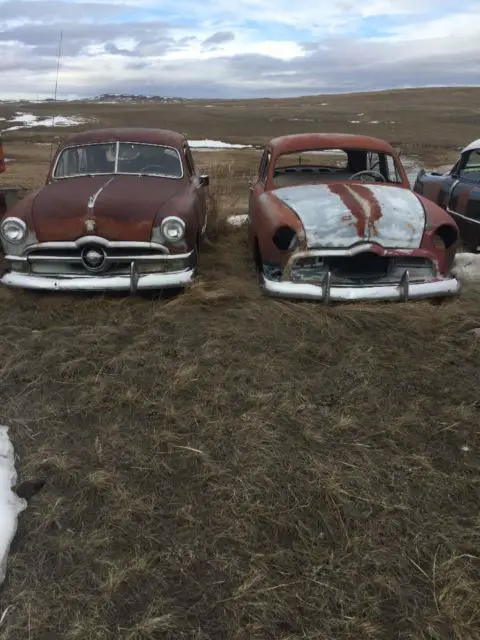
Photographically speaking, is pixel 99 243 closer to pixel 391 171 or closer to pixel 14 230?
pixel 14 230

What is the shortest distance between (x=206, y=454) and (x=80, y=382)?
44.0 inches

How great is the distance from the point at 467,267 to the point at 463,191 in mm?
1559

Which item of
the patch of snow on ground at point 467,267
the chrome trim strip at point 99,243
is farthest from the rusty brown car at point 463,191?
the chrome trim strip at point 99,243

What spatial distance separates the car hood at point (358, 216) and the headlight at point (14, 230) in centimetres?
237

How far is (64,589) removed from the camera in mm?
2039

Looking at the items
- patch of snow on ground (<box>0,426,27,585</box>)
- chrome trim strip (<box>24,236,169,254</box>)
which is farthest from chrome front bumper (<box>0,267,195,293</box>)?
patch of snow on ground (<box>0,426,27,585</box>)

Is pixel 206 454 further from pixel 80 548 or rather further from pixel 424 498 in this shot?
pixel 424 498

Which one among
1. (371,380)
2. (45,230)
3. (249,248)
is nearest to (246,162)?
(249,248)

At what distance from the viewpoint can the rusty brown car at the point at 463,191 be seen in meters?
6.59

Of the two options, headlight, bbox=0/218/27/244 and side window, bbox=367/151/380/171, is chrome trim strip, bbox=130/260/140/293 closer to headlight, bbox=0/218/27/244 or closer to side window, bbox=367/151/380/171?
headlight, bbox=0/218/27/244

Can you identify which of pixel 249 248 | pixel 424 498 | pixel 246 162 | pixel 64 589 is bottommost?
pixel 64 589

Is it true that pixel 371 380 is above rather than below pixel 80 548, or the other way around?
above

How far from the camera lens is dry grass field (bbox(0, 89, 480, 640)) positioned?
1.98 metres

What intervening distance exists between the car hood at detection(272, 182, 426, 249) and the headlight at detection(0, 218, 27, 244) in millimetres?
2373
